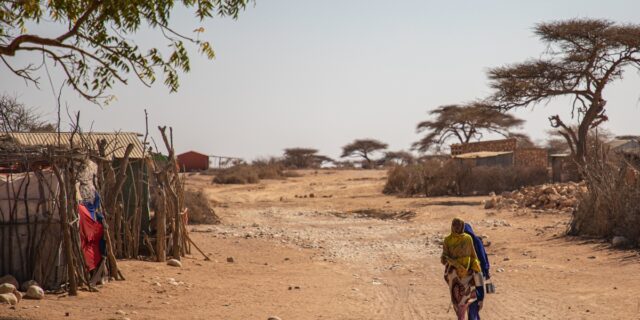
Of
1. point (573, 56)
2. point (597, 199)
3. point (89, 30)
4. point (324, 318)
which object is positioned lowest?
point (324, 318)

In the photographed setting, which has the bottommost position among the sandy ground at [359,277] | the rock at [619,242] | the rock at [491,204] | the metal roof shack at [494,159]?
the sandy ground at [359,277]

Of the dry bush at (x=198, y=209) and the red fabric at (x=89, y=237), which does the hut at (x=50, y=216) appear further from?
the dry bush at (x=198, y=209)

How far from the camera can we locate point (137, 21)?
8.97 meters

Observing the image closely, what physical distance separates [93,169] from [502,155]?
2318 cm

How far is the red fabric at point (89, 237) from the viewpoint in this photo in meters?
9.96

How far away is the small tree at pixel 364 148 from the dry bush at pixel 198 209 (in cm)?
4716

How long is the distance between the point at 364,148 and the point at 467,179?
39029mm

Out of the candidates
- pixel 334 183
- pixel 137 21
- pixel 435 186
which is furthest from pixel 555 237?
pixel 334 183

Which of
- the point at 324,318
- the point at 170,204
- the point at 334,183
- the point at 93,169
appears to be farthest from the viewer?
the point at 334,183

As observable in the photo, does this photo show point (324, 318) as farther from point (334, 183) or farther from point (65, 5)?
point (334, 183)

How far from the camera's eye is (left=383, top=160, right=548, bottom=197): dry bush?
2931 centimetres

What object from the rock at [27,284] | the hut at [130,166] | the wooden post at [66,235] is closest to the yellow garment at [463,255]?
the wooden post at [66,235]

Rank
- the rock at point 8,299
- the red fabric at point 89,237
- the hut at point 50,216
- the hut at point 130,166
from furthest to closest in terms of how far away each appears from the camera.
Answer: the hut at point 130,166
the red fabric at point 89,237
the hut at point 50,216
the rock at point 8,299

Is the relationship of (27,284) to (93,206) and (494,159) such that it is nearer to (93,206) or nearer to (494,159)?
(93,206)
